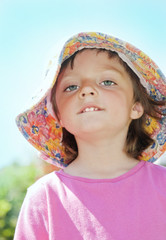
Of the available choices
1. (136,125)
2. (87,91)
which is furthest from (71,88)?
(136,125)

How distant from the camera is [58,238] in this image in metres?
1.91

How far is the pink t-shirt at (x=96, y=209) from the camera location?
6.31ft

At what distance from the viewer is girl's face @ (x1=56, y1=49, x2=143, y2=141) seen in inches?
84.7

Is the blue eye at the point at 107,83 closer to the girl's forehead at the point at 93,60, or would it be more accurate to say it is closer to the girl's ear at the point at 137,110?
the girl's forehead at the point at 93,60

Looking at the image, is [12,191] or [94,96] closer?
[94,96]

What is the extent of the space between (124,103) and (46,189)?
0.66m

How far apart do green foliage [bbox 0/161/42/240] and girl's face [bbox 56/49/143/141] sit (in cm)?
452

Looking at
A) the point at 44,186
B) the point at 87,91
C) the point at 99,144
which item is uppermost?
the point at 87,91

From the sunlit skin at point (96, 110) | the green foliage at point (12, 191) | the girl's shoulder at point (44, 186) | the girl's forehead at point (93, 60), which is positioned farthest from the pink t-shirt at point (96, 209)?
the green foliage at point (12, 191)

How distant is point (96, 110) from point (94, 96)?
8 centimetres

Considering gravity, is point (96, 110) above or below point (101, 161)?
above

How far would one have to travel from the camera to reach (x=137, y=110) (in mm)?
2445

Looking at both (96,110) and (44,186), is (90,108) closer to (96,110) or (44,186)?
(96,110)

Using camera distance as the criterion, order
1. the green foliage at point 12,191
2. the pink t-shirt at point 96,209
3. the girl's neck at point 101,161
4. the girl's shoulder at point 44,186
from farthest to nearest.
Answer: the green foliage at point 12,191, the girl's neck at point 101,161, the girl's shoulder at point 44,186, the pink t-shirt at point 96,209
